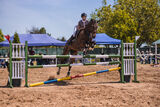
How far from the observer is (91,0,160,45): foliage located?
26.9 metres

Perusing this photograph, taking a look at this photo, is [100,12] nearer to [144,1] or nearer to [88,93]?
[144,1]

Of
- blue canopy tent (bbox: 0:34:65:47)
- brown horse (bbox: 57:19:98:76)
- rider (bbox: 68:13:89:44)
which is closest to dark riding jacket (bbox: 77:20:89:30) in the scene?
rider (bbox: 68:13:89:44)

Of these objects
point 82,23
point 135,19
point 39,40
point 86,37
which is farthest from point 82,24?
point 135,19

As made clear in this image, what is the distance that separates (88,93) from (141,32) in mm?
27314

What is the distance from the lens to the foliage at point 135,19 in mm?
26897

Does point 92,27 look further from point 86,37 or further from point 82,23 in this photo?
point 82,23

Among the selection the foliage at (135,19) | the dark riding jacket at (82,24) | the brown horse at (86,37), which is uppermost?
the foliage at (135,19)

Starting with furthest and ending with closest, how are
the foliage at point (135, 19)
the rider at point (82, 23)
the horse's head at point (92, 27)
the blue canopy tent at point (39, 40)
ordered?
1. the foliage at point (135, 19)
2. the blue canopy tent at point (39, 40)
3. the rider at point (82, 23)
4. the horse's head at point (92, 27)

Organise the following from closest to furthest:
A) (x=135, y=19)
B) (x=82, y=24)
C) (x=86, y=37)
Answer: (x=86, y=37), (x=82, y=24), (x=135, y=19)

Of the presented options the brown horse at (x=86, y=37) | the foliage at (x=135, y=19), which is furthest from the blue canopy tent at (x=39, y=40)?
the foliage at (x=135, y=19)

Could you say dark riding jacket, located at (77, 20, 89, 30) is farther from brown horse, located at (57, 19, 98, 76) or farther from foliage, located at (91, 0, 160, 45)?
foliage, located at (91, 0, 160, 45)

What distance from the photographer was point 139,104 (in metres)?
→ 3.62

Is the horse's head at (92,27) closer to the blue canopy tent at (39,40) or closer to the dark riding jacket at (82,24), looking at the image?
the dark riding jacket at (82,24)

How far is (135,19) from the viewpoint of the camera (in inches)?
1153
